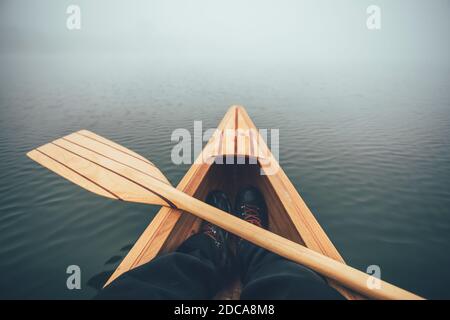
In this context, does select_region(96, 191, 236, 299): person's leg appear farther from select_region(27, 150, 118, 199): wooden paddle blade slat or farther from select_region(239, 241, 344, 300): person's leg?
select_region(27, 150, 118, 199): wooden paddle blade slat

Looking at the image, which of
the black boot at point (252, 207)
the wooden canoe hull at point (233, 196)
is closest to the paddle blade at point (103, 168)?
the wooden canoe hull at point (233, 196)

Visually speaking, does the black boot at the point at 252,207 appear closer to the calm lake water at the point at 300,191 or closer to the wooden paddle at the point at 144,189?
the wooden paddle at the point at 144,189

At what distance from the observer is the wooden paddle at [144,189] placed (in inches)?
53.1

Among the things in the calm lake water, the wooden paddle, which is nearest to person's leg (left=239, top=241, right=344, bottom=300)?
the wooden paddle

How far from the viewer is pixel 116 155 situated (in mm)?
3195

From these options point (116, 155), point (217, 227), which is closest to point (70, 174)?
point (116, 155)

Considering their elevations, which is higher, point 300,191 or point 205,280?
point 205,280

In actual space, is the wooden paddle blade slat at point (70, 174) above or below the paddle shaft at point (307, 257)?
above

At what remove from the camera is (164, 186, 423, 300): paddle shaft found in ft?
4.01

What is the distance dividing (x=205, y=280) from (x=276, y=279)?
21.2 inches

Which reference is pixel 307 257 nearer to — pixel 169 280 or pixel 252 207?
pixel 169 280

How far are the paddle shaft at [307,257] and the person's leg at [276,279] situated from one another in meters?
0.06

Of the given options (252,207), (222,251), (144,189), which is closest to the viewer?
(222,251)
